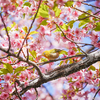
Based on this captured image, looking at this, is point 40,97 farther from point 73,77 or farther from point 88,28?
point 88,28

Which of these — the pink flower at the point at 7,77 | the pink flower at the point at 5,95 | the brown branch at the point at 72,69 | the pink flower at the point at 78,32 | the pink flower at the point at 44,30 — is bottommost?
the pink flower at the point at 5,95

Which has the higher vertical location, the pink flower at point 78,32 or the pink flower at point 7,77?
the pink flower at point 78,32

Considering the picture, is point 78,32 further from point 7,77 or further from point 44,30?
point 7,77

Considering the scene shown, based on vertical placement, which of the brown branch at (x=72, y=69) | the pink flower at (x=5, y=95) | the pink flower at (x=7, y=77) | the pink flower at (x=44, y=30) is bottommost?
the pink flower at (x=5, y=95)

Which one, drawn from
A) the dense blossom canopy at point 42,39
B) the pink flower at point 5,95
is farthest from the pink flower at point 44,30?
the pink flower at point 5,95

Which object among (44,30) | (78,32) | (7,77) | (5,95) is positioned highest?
(44,30)

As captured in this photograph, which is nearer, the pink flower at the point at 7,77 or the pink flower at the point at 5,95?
the pink flower at the point at 7,77

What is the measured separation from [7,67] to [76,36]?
1.19m

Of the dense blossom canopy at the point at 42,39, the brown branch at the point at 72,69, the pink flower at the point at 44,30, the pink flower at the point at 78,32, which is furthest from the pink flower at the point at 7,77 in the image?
the pink flower at the point at 78,32

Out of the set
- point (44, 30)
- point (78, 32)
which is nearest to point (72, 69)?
point (78, 32)

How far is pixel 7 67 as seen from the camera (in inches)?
70.2

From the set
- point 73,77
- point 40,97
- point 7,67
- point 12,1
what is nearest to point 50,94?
point 40,97

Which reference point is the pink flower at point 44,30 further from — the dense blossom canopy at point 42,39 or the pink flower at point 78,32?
the pink flower at point 78,32

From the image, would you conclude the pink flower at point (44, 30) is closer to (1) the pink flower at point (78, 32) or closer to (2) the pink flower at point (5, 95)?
(1) the pink flower at point (78, 32)
